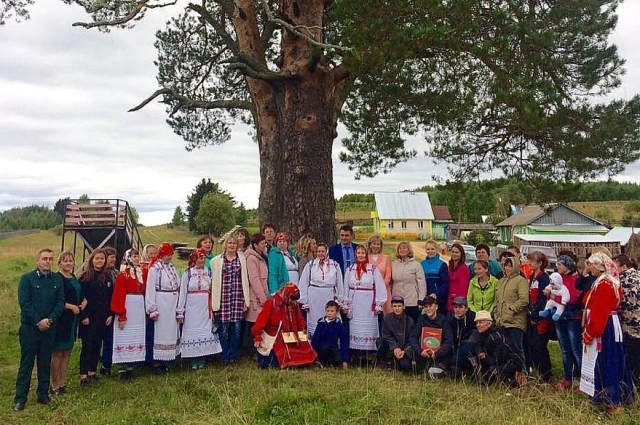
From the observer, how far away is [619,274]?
541 cm

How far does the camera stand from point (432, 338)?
6.21m

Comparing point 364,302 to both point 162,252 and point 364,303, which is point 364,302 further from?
point 162,252

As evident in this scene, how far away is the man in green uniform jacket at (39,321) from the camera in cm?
520

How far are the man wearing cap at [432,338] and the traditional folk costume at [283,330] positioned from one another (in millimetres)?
1271

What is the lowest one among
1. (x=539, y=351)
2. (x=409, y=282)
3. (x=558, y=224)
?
(x=539, y=351)

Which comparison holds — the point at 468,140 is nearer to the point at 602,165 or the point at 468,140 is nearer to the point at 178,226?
the point at 602,165

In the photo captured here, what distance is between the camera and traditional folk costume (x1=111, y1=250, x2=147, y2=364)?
612cm

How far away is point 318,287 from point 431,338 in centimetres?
153

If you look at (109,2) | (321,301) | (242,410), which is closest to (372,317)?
(321,301)

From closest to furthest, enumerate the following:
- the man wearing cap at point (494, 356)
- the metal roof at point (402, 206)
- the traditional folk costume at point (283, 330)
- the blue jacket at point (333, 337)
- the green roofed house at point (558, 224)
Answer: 1. the man wearing cap at point (494, 356)
2. the traditional folk costume at point (283, 330)
3. the blue jacket at point (333, 337)
4. the green roofed house at point (558, 224)
5. the metal roof at point (402, 206)

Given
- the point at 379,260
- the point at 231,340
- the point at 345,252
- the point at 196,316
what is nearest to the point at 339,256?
the point at 345,252

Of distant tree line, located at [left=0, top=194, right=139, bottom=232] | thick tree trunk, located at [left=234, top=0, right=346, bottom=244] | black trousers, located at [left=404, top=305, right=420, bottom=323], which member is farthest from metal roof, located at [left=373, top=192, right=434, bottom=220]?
black trousers, located at [left=404, top=305, right=420, bottom=323]

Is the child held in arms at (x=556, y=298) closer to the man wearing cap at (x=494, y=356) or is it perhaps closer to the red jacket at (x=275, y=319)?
the man wearing cap at (x=494, y=356)

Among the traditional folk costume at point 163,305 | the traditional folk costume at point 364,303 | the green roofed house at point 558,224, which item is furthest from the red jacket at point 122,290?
the green roofed house at point 558,224
